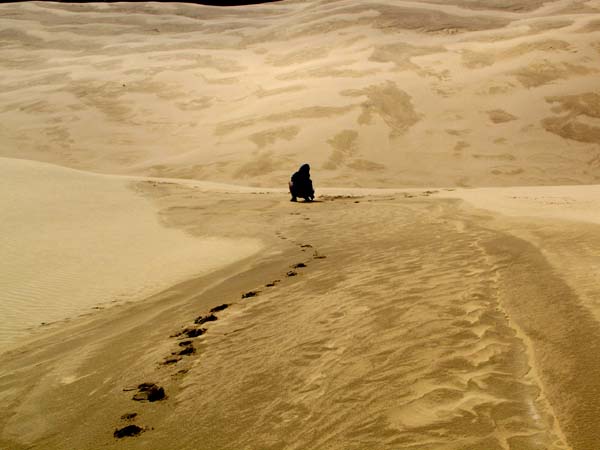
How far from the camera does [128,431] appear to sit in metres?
3.13

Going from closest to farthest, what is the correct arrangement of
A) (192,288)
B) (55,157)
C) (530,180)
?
(192,288), (530,180), (55,157)

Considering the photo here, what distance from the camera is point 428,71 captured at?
33969 mm

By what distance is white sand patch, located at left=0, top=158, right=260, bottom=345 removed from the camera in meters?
6.87

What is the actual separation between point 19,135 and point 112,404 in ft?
106

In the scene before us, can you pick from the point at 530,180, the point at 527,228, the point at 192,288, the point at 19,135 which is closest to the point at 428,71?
the point at 530,180

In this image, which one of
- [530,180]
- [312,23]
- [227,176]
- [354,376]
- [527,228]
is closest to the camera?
[354,376]

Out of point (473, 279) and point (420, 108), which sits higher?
point (420, 108)

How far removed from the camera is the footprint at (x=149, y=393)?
3.56m

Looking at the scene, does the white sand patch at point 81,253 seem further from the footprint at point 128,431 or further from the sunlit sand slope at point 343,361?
the footprint at point 128,431

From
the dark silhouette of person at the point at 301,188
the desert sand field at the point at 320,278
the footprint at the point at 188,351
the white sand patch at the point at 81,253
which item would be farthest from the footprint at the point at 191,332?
the dark silhouette of person at the point at 301,188

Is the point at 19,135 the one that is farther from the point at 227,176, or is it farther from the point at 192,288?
the point at 192,288

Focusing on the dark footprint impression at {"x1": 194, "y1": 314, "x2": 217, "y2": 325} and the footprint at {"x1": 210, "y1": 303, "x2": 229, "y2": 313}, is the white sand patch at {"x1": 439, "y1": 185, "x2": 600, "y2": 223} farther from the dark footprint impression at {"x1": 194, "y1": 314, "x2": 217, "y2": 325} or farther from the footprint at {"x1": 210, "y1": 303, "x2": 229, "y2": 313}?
the dark footprint impression at {"x1": 194, "y1": 314, "x2": 217, "y2": 325}

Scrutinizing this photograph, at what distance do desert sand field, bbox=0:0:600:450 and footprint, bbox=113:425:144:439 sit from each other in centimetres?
1

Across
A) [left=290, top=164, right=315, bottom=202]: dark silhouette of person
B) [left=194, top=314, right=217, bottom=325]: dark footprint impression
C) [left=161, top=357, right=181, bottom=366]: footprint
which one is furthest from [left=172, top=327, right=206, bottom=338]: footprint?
[left=290, top=164, right=315, bottom=202]: dark silhouette of person
